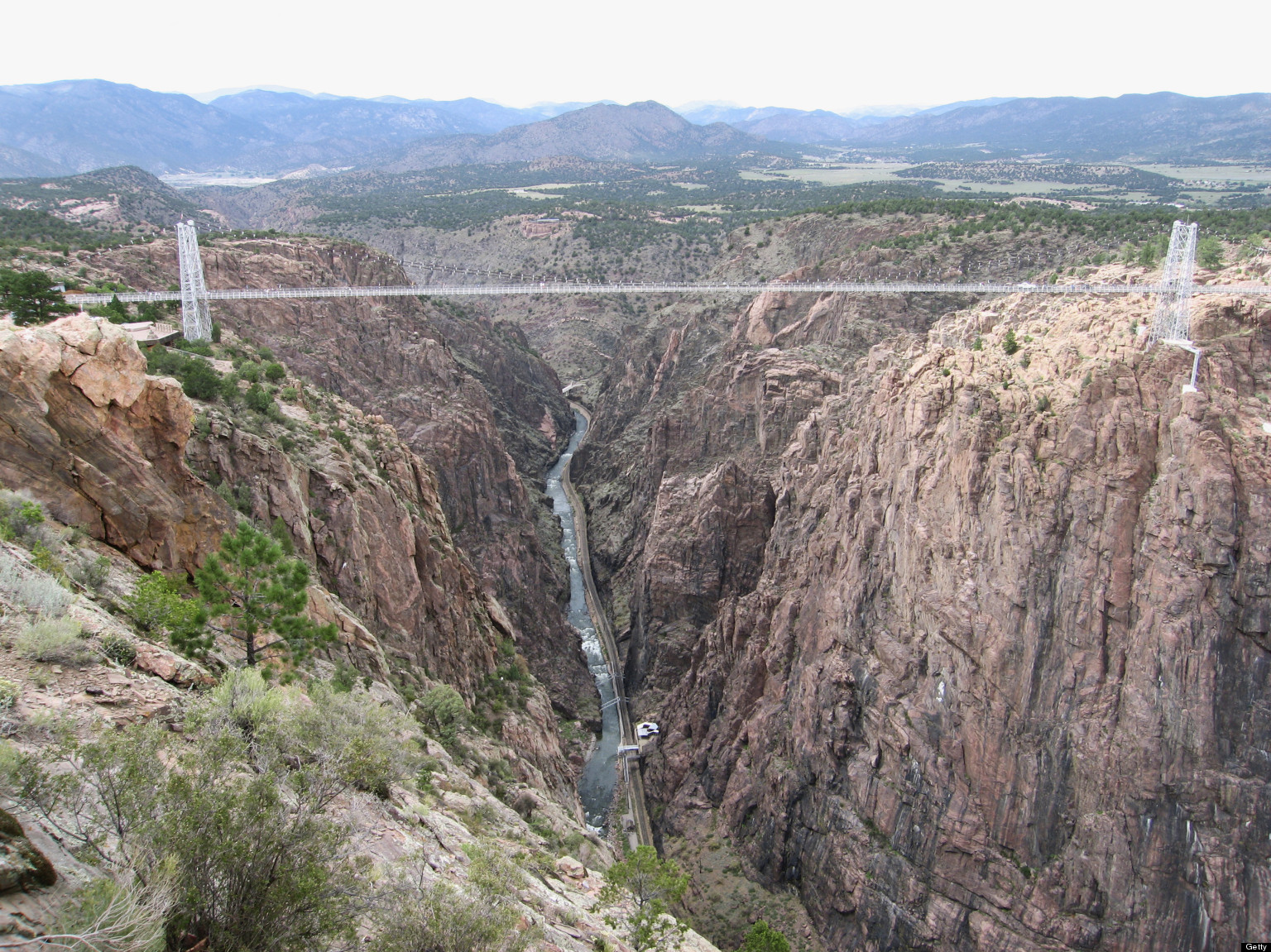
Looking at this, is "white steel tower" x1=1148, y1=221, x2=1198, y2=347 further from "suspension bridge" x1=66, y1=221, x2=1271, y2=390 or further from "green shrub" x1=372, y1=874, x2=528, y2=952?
"green shrub" x1=372, y1=874, x2=528, y2=952

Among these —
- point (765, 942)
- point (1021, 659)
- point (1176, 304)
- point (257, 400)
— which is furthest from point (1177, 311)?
point (257, 400)

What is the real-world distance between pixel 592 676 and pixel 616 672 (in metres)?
3.16

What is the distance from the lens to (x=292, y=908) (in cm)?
1025

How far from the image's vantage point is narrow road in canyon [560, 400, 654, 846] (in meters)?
49.8

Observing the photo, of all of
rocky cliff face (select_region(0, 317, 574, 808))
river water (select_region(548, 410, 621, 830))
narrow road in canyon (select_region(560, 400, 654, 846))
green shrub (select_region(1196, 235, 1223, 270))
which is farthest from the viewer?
river water (select_region(548, 410, 621, 830))

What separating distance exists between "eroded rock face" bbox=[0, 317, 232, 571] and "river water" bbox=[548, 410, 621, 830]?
30.3m

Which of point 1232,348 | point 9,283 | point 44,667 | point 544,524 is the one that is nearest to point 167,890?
point 44,667

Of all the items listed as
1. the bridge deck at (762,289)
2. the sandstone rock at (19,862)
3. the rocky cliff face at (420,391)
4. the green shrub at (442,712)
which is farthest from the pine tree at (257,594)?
the rocky cliff face at (420,391)

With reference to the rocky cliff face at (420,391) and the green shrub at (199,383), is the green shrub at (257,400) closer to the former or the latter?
the green shrub at (199,383)

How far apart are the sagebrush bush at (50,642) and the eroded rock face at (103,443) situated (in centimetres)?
615

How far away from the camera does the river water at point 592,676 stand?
50.8 metres

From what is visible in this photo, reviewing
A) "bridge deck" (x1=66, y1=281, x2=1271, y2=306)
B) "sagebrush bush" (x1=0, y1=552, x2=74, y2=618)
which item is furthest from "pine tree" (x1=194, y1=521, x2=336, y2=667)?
"bridge deck" (x1=66, y1=281, x2=1271, y2=306)

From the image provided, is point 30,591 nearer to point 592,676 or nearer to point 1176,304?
point 1176,304

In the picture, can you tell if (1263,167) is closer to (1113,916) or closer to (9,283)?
(1113,916)
